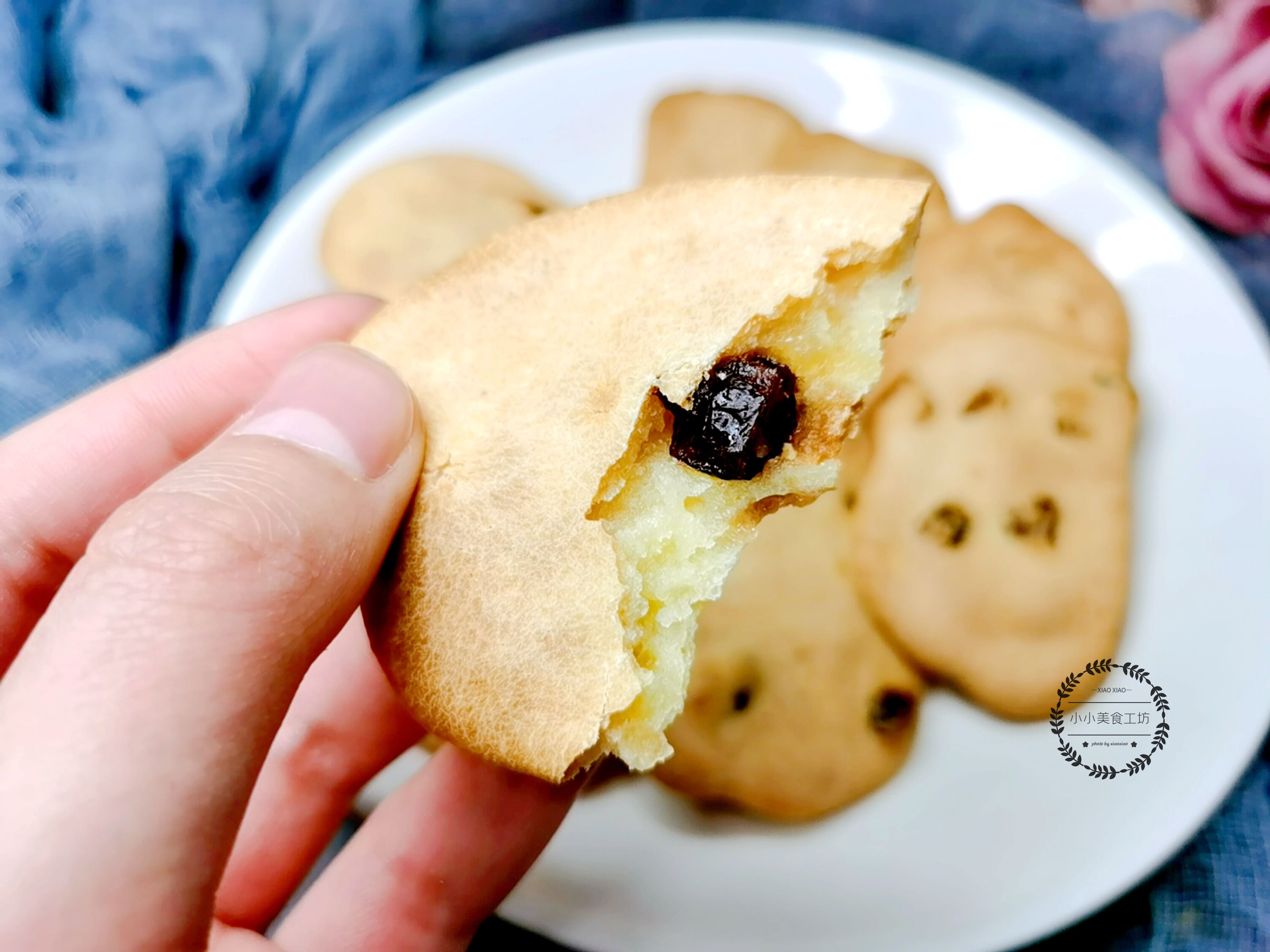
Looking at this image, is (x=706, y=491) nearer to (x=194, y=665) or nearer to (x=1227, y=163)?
(x=194, y=665)

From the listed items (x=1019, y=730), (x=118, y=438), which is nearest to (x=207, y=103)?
(x=118, y=438)

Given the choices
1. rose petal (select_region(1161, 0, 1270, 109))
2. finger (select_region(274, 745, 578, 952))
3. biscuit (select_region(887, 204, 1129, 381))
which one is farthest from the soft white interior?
rose petal (select_region(1161, 0, 1270, 109))

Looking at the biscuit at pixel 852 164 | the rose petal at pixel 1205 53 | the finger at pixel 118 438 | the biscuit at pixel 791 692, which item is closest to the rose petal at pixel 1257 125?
the rose petal at pixel 1205 53

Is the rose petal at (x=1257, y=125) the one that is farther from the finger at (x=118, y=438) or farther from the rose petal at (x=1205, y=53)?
the finger at (x=118, y=438)

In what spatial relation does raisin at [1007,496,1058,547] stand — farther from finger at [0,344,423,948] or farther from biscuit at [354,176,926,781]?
finger at [0,344,423,948]

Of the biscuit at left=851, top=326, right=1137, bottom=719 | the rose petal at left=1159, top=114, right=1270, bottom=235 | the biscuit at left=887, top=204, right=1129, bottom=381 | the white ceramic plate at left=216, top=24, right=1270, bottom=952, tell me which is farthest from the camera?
the rose petal at left=1159, top=114, right=1270, bottom=235

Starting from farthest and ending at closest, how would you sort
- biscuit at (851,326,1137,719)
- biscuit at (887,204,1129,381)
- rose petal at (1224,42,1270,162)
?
rose petal at (1224,42,1270,162) → biscuit at (887,204,1129,381) → biscuit at (851,326,1137,719)
